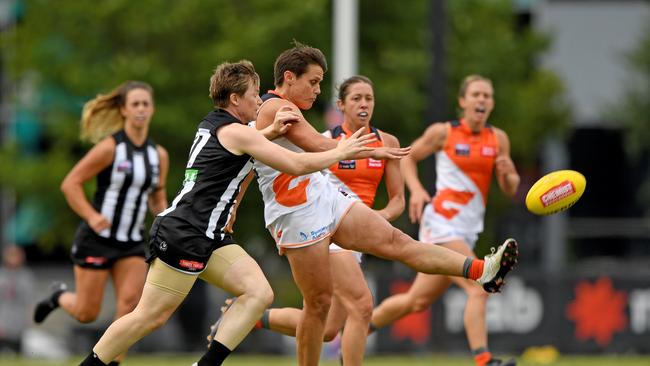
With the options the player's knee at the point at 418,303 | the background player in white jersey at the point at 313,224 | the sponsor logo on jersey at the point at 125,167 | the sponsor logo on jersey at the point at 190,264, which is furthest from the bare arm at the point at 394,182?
the sponsor logo on jersey at the point at 125,167

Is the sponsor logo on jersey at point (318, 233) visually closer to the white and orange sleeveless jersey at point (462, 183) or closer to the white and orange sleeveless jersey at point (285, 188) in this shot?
the white and orange sleeveless jersey at point (285, 188)

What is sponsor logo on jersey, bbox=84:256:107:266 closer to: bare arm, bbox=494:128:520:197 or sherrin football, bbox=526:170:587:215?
bare arm, bbox=494:128:520:197

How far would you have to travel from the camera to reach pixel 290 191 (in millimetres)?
8469

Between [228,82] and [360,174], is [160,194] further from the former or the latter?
[228,82]

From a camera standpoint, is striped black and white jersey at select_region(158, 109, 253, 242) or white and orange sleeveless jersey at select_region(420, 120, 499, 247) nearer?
striped black and white jersey at select_region(158, 109, 253, 242)

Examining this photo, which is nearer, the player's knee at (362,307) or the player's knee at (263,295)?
the player's knee at (263,295)

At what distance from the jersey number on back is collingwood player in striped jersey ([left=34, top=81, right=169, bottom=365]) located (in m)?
2.57

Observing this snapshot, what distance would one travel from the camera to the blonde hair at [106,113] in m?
11.0

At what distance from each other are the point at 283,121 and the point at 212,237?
0.84 metres

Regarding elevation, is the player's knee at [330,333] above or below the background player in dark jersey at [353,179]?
below

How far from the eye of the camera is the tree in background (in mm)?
21469

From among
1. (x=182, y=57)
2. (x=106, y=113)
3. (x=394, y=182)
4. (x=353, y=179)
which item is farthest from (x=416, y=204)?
(x=182, y=57)

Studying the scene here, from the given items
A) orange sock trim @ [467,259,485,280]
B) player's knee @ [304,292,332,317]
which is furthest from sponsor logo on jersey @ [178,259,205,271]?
orange sock trim @ [467,259,485,280]

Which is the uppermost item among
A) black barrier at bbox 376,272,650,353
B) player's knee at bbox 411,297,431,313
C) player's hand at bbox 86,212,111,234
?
player's hand at bbox 86,212,111,234
